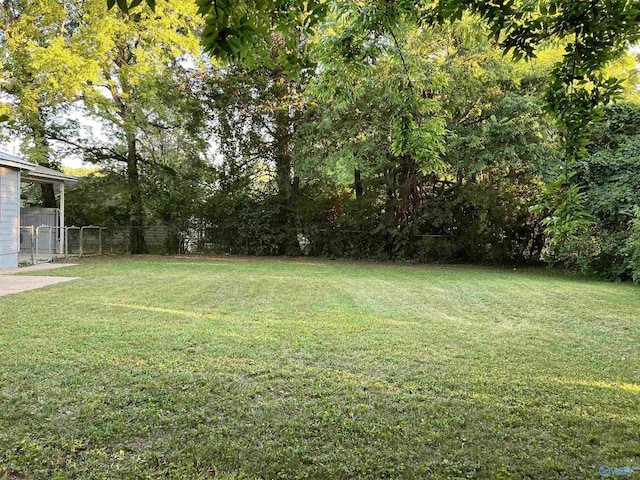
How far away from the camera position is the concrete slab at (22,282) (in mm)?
7508

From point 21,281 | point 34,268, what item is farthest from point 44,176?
point 21,281

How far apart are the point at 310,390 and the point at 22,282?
24.8 feet

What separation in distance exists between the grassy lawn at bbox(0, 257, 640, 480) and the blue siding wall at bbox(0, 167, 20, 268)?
17.7ft

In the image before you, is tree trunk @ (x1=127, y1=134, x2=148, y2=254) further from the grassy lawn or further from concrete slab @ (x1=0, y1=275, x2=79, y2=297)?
the grassy lawn

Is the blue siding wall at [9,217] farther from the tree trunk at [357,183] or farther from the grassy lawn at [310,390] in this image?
the tree trunk at [357,183]

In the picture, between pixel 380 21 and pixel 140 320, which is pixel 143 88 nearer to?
pixel 140 320

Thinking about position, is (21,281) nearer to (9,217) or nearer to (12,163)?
(9,217)

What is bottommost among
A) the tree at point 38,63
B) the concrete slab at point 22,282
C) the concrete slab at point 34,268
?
the concrete slab at point 22,282

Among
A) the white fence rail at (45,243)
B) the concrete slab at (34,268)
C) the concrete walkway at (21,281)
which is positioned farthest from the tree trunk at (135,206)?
the concrete walkway at (21,281)

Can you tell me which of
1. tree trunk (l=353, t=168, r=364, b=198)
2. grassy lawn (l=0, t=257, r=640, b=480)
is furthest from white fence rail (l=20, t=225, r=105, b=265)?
tree trunk (l=353, t=168, r=364, b=198)

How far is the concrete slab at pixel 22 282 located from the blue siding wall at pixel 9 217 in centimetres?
210

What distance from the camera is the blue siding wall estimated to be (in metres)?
10.9

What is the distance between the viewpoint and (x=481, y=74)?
12.3 meters

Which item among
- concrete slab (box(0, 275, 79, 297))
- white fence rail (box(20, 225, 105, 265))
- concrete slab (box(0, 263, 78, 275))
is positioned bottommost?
concrete slab (box(0, 275, 79, 297))
